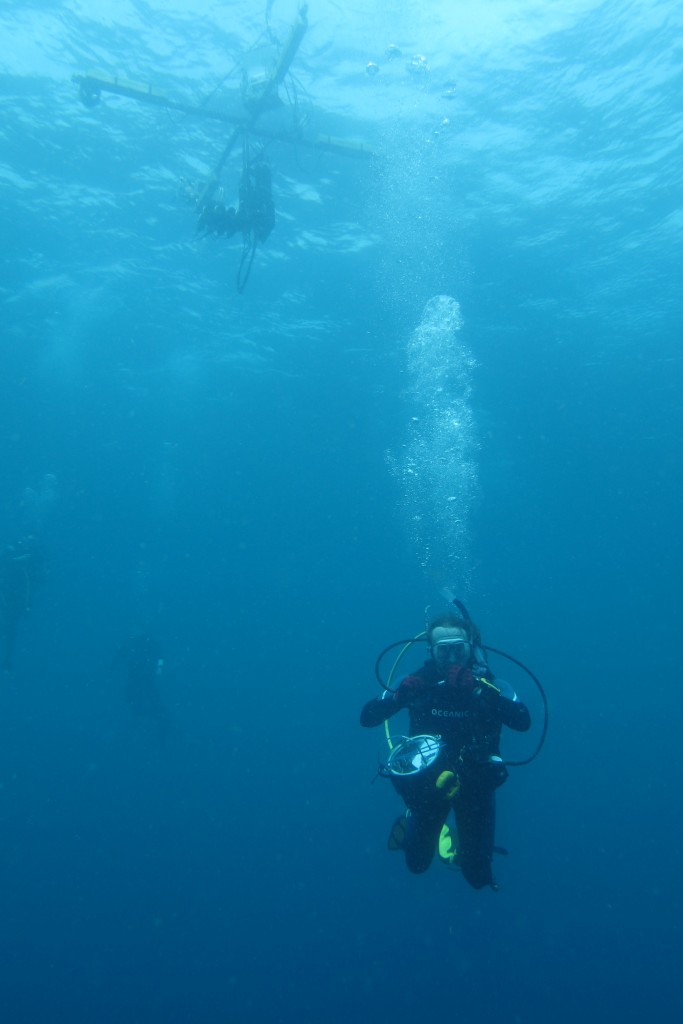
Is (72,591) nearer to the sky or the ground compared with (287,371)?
nearer to the ground

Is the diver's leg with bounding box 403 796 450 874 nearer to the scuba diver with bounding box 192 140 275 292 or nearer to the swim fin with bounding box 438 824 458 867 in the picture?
the swim fin with bounding box 438 824 458 867

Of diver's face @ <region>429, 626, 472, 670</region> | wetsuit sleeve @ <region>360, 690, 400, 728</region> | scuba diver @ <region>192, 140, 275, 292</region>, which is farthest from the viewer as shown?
scuba diver @ <region>192, 140, 275, 292</region>

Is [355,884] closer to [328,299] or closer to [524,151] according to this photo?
[328,299]

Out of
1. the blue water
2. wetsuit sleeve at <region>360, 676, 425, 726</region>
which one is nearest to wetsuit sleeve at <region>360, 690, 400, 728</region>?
wetsuit sleeve at <region>360, 676, 425, 726</region>

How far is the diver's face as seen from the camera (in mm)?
4992

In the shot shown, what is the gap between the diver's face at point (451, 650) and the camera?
499cm

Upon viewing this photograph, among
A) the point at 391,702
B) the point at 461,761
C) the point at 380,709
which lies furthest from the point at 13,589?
the point at 461,761

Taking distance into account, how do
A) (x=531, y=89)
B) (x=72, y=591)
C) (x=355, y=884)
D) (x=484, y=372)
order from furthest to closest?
(x=72, y=591), (x=484, y=372), (x=355, y=884), (x=531, y=89)

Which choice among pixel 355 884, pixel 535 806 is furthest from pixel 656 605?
pixel 355 884

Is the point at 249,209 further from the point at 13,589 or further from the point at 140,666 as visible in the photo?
the point at 140,666

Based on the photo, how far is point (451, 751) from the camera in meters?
4.98

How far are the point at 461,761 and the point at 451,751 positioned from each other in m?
0.11

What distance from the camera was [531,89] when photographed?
42.6 ft

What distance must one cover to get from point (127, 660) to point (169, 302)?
13931mm
